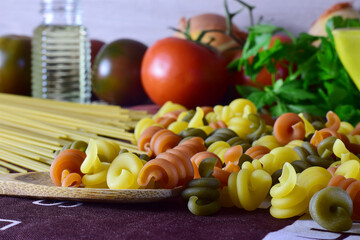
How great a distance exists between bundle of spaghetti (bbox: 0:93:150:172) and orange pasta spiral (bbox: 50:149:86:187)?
73 millimetres

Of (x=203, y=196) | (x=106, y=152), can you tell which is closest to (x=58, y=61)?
(x=106, y=152)

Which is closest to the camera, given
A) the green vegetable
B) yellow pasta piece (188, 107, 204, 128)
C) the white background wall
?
yellow pasta piece (188, 107, 204, 128)

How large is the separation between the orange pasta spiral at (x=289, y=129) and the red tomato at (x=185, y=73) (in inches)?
16.7

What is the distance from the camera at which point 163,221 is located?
1.26 ft

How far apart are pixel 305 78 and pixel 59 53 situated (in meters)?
0.51

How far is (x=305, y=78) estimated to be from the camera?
2.94ft

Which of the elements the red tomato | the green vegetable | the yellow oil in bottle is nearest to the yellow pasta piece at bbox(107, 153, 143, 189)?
the green vegetable

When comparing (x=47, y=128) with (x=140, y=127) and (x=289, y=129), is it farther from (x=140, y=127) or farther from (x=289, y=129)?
(x=289, y=129)

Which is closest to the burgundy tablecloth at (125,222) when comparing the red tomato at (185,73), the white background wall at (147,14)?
the red tomato at (185,73)

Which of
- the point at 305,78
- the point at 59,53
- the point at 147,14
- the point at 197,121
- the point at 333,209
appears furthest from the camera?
the point at 147,14

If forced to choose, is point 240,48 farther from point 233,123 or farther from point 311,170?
point 311,170

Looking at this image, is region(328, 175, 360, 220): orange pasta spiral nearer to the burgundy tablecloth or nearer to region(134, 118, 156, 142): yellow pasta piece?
the burgundy tablecloth

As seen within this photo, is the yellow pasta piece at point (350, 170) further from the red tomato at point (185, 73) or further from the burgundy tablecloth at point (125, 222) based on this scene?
the red tomato at point (185, 73)

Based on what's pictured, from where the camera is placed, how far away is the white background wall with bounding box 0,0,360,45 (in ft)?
4.22
